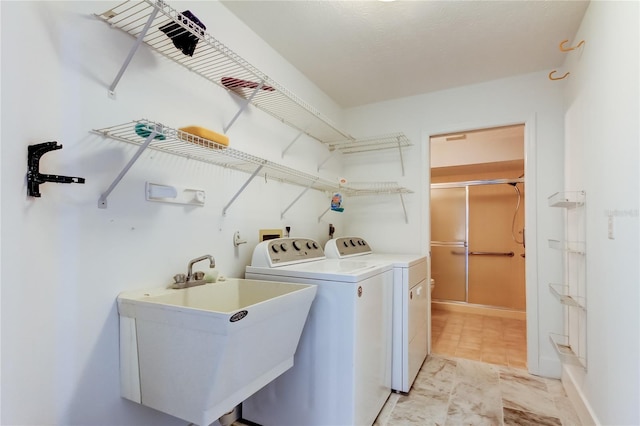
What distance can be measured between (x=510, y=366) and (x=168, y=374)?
101 inches

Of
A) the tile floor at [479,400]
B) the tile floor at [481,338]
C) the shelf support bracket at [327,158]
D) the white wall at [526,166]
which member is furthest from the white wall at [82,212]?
the tile floor at [481,338]

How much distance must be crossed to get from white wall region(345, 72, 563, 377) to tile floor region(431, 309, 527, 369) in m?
0.37

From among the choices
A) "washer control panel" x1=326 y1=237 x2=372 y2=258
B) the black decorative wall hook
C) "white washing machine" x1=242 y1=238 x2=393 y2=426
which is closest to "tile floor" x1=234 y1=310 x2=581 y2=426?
"white washing machine" x1=242 y1=238 x2=393 y2=426

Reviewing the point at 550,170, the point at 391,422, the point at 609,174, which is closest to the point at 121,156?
the point at 391,422

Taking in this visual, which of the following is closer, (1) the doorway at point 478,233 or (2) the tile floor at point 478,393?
(2) the tile floor at point 478,393

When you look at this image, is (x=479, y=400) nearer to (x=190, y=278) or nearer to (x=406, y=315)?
(x=406, y=315)

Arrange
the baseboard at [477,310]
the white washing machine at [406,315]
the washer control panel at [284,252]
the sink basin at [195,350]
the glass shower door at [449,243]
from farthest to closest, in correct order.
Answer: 1. the glass shower door at [449,243]
2. the baseboard at [477,310]
3. the white washing machine at [406,315]
4. the washer control panel at [284,252]
5. the sink basin at [195,350]

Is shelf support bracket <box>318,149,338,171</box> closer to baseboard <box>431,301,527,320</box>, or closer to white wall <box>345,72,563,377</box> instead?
white wall <box>345,72,563,377</box>

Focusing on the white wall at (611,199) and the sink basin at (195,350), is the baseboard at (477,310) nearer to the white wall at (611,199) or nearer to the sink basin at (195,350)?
the white wall at (611,199)

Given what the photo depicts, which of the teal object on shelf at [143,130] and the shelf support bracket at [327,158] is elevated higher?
the shelf support bracket at [327,158]

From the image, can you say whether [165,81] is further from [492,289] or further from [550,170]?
[492,289]

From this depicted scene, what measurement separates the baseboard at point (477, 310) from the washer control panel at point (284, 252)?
9.38ft

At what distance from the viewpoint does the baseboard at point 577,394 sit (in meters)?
1.64

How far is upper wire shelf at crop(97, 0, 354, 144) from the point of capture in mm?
1154
